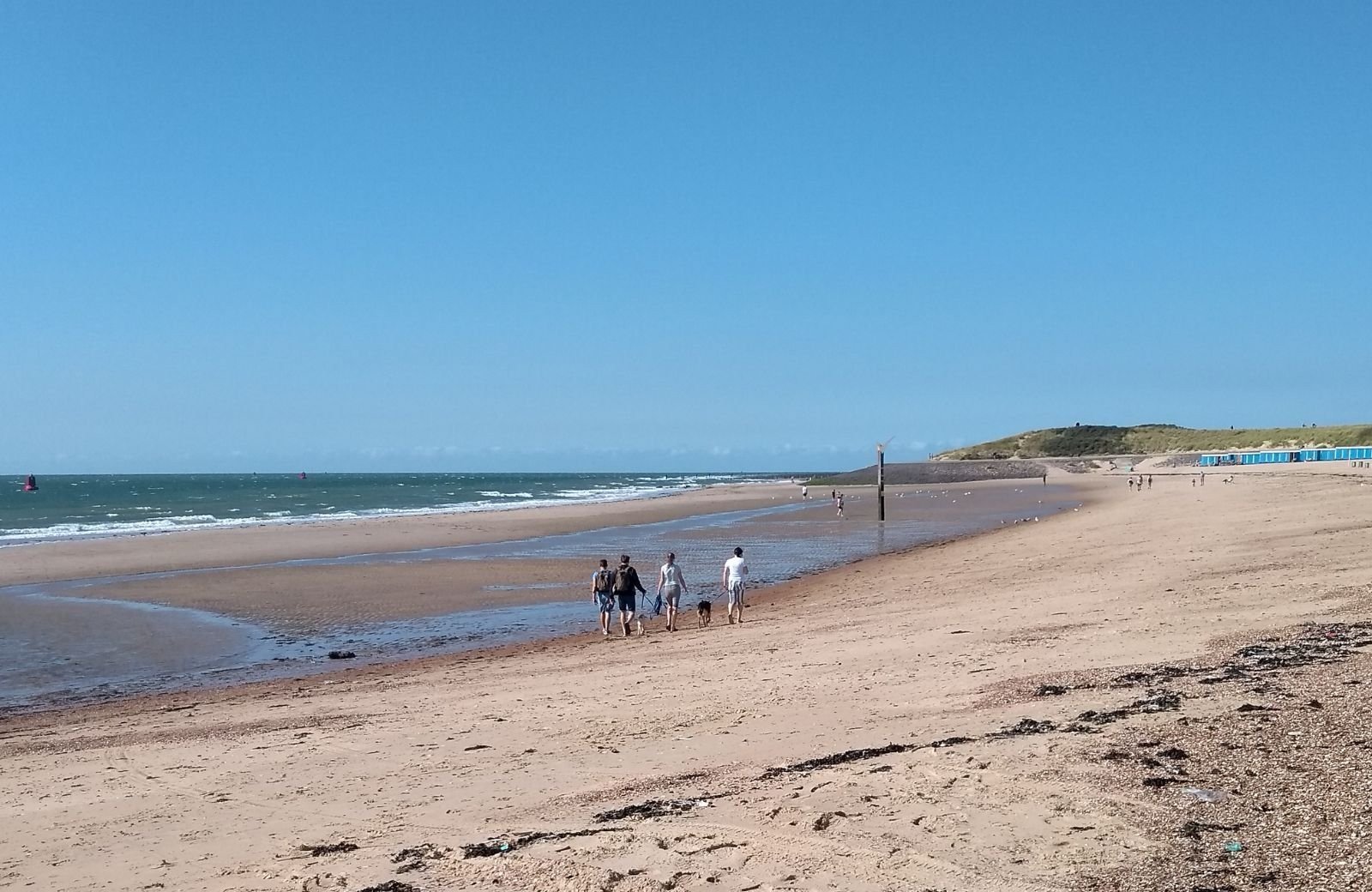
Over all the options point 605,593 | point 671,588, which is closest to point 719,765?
point 605,593

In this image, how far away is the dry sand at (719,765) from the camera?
18.1 ft

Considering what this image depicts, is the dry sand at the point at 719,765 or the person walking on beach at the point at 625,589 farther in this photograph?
the person walking on beach at the point at 625,589

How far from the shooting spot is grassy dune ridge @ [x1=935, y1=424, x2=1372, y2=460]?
4311 inches

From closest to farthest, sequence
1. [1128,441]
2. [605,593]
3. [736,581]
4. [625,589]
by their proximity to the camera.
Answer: [625,589], [605,593], [736,581], [1128,441]

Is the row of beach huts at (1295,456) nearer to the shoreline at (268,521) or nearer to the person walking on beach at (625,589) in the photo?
the shoreline at (268,521)

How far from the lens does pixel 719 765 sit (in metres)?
7.52

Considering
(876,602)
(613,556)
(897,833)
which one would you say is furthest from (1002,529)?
(897,833)

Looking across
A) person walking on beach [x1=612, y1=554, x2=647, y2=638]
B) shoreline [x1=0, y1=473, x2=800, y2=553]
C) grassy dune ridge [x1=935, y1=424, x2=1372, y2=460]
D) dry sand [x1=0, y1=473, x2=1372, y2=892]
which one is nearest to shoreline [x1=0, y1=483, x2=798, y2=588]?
shoreline [x1=0, y1=473, x2=800, y2=553]

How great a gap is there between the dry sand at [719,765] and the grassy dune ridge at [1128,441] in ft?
358

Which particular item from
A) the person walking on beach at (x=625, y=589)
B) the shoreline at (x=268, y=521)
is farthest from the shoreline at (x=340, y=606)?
the shoreline at (x=268, y=521)

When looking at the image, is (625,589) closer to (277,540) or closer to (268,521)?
(277,540)

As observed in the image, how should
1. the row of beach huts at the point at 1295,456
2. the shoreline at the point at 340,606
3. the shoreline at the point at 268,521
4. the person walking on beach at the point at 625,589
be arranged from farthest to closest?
the row of beach huts at the point at 1295,456
the shoreline at the point at 268,521
the person walking on beach at the point at 625,589
the shoreline at the point at 340,606

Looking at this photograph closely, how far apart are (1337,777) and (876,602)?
12081mm

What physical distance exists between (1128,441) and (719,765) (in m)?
139
